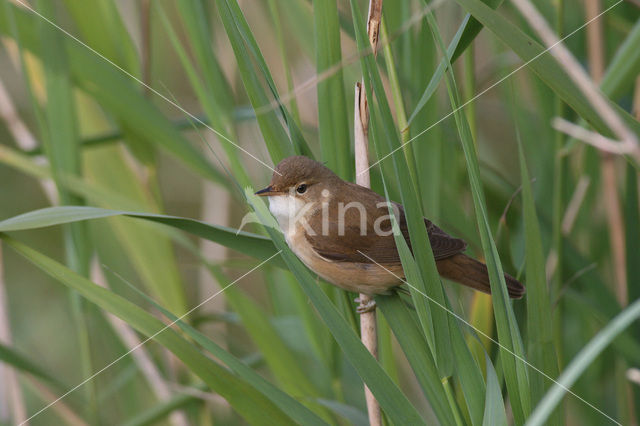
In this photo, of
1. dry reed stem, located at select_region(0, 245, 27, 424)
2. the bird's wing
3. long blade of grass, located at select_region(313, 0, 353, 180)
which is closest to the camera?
long blade of grass, located at select_region(313, 0, 353, 180)

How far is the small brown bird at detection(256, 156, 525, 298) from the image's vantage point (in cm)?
192

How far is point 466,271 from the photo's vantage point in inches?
81.0

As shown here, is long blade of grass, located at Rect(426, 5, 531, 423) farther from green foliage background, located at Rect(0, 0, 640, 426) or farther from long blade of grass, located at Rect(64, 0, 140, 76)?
long blade of grass, located at Rect(64, 0, 140, 76)

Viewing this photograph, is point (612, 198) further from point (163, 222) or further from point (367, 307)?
point (163, 222)

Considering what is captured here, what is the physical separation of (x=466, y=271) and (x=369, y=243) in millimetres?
330

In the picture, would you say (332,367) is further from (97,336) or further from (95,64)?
(97,336)

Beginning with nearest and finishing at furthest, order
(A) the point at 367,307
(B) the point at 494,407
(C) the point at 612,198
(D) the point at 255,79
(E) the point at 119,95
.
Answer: (B) the point at 494,407
(D) the point at 255,79
(A) the point at 367,307
(E) the point at 119,95
(C) the point at 612,198

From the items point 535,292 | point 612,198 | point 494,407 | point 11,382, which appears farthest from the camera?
point 11,382

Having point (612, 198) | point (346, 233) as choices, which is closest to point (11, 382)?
point (346, 233)

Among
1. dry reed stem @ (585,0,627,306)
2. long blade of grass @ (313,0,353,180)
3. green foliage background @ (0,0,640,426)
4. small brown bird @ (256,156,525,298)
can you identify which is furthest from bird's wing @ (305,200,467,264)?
dry reed stem @ (585,0,627,306)

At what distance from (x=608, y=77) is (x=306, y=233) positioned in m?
1.04

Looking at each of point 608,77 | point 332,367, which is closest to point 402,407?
point 332,367

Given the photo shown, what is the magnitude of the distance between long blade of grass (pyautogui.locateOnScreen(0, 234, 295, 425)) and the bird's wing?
63 cm

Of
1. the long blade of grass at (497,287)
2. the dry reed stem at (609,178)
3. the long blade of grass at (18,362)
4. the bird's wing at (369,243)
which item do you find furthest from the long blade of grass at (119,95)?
the dry reed stem at (609,178)
